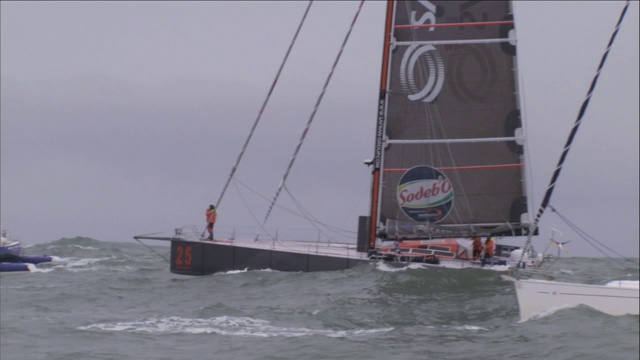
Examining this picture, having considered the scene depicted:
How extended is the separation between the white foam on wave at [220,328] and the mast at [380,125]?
8.82 meters

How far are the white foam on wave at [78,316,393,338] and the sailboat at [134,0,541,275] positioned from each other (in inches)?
323

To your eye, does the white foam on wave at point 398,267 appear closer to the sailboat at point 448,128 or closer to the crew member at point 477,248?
the sailboat at point 448,128

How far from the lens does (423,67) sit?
2905cm

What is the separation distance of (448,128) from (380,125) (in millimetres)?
1888

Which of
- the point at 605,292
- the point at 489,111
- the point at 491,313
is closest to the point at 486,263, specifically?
the point at 489,111

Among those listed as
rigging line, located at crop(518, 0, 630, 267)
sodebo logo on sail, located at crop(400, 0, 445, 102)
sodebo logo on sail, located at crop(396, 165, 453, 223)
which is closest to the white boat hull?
rigging line, located at crop(518, 0, 630, 267)

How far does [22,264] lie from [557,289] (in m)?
22.5

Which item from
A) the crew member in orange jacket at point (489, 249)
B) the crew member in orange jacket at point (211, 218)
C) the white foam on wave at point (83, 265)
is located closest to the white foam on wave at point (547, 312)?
the crew member in orange jacket at point (489, 249)

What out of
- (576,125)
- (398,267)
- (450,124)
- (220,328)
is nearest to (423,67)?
(450,124)

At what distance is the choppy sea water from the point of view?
1673 cm

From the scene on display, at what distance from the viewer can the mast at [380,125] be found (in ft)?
95.2

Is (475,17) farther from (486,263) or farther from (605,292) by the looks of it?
(605,292)

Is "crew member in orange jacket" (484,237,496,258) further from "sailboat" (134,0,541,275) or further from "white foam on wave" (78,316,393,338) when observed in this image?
"white foam on wave" (78,316,393,338)

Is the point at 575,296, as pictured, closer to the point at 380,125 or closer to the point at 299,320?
the point at 299,320
